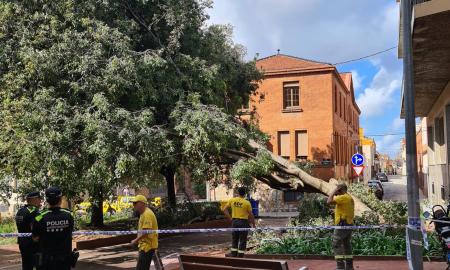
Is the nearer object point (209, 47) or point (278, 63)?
point (209, 47)

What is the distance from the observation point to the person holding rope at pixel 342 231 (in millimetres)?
9984

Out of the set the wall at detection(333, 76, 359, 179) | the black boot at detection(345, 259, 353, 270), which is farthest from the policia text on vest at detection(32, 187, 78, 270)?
the wall at detection(333, 76, 359, 179)

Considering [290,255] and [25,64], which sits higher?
[25,64]

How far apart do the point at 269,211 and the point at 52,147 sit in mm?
21948

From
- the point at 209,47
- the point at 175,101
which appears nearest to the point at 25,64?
the point at 175,101

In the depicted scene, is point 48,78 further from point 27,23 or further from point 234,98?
point 234,98

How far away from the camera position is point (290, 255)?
12367 millimetres

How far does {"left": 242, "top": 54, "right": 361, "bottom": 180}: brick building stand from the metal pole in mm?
26426

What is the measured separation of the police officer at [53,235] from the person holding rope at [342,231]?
5.36 metres

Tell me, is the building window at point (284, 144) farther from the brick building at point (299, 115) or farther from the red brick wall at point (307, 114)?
the red brick wall at point (307, 114)

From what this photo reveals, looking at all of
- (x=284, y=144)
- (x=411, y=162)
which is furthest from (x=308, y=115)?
(x=411, y=162)


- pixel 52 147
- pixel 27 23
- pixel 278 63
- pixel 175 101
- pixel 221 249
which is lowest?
pixel 221 249

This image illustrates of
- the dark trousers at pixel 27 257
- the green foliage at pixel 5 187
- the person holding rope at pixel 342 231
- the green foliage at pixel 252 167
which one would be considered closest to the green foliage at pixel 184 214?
the green foliage at pixel 252 167

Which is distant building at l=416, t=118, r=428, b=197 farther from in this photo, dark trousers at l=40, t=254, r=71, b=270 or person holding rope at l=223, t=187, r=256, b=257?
dark trousers at l=40, t=254, r=71, b=270
